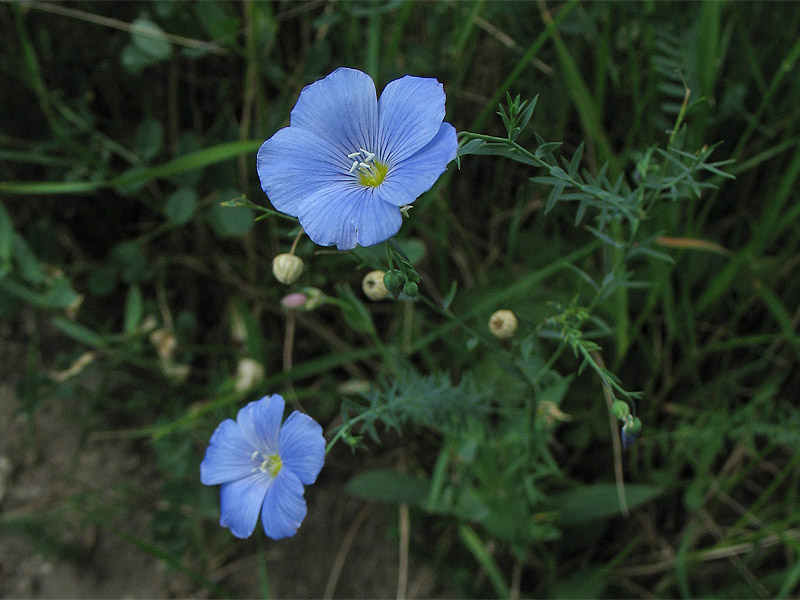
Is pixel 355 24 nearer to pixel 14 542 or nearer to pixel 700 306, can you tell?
pixel 700 306

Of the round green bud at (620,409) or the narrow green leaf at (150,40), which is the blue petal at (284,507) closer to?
the round green bud at (620,409)

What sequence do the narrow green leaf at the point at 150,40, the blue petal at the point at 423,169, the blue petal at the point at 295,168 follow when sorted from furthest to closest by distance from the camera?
the narrow green leaf at the point at 150,40
the blue petal at the point at 295,168
the blue petal at the point at 423,169

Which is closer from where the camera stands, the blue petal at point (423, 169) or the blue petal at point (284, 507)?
the blue petal at point (423, 169)

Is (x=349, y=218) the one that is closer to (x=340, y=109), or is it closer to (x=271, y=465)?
(x=340, y=109)

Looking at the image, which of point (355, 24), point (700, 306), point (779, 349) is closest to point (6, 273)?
point (355, 24)

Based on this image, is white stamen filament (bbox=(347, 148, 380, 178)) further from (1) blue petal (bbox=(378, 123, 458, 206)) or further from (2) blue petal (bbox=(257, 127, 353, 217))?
(1) blue petal (bbox=(378, 123, 458, 206))

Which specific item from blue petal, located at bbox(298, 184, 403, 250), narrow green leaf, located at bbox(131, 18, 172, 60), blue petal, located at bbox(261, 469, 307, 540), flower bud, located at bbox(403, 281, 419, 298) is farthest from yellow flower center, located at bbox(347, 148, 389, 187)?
narrow green leaf, located at bbox(131, 18, 172, 60)

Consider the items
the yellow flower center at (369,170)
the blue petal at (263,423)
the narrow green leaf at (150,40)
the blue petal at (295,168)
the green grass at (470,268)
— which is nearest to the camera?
the blue petal at (295,168)

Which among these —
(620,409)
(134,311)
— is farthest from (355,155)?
(134,311)

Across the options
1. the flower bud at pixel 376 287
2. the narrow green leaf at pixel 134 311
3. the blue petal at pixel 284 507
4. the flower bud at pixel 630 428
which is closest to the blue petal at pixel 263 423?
the blue petal at pixel 284 507
